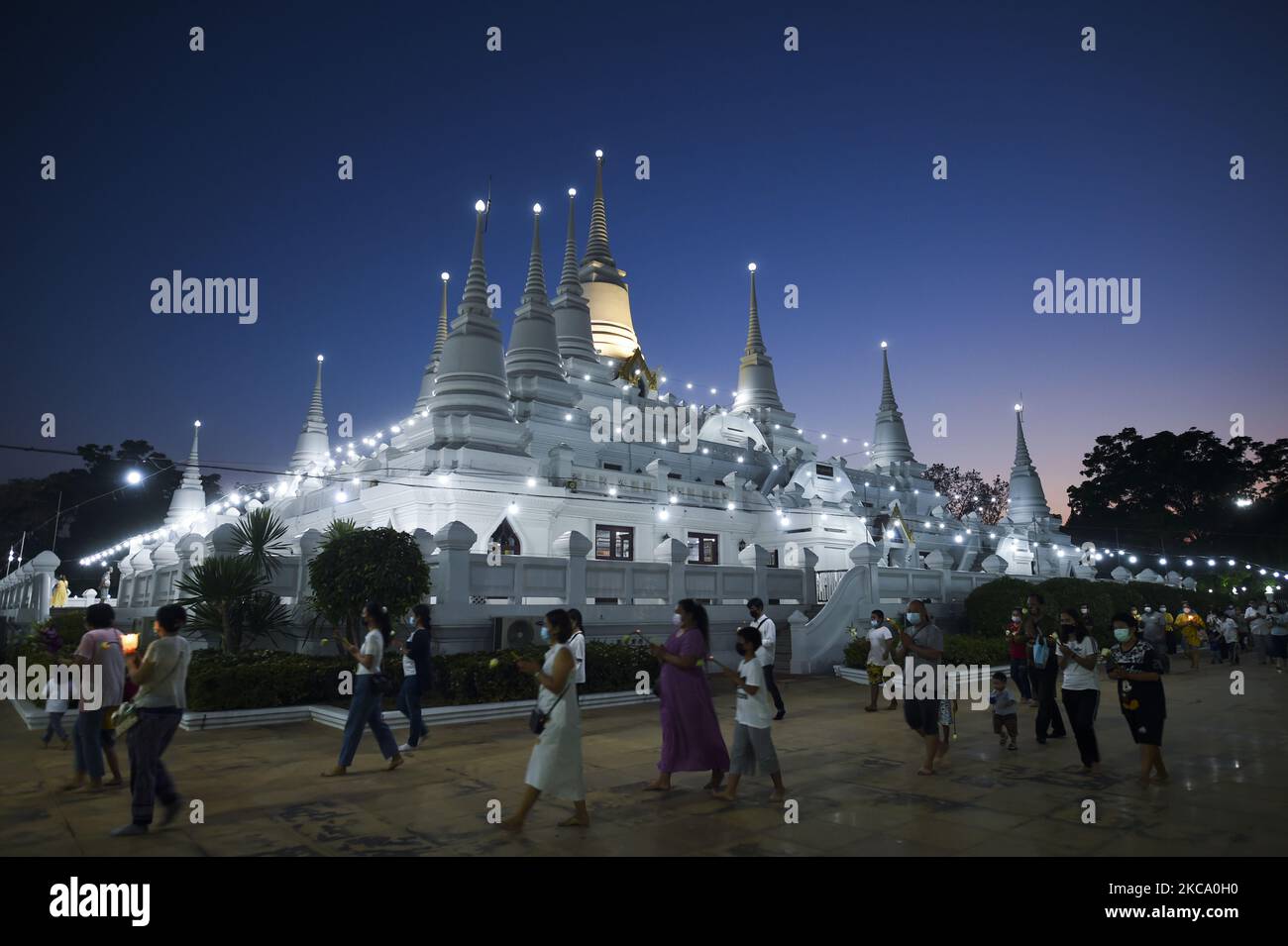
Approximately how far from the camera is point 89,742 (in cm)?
803

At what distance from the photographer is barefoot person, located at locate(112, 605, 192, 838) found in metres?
6.37

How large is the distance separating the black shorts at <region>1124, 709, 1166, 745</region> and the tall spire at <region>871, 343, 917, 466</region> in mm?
38664

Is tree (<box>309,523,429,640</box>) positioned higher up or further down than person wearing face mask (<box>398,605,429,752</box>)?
higher up

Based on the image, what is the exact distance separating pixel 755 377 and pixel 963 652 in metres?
26.4

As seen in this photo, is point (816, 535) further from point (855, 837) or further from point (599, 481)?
point (855, 837)

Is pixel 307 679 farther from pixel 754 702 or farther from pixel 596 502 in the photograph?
pixel 596 502

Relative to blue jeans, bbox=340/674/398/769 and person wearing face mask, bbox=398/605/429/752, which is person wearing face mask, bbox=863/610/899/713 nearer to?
person wearing face mask, bbox=398/605/429/752

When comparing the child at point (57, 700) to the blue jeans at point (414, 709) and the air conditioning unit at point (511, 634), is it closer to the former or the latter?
the blue jeans at point (414, 709)

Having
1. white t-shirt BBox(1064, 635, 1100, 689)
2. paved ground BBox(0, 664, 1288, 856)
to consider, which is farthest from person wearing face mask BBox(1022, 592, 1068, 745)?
white t-shirt BBox(1064, 635, 1100, 689)

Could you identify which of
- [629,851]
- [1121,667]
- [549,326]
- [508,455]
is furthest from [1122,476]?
[629,851]

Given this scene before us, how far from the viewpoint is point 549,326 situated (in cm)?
3169

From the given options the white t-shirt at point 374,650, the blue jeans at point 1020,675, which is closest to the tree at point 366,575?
the white t-shirt at point 374,650

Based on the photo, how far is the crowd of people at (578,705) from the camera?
650cm
